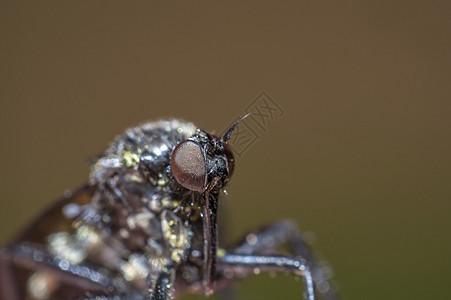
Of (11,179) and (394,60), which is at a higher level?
(394,60)

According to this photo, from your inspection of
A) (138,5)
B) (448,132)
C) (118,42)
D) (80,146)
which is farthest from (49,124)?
(448,132)

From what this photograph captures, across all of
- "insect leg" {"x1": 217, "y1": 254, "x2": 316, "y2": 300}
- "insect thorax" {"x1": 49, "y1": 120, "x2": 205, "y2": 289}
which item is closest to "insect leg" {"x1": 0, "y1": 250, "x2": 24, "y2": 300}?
"insect thorax" {"x1": 49, "y1": 120, "x2": 205, "y2": 289}

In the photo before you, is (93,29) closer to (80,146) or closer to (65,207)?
(80,146)

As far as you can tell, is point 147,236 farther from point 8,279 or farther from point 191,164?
point 8,279

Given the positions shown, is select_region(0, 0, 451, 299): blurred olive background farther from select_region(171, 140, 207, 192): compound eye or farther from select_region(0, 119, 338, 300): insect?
select_region(171, 140, 207, 192): compound eye

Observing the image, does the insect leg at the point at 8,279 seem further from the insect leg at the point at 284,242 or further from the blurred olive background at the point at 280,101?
the blurred olive background at the point at 280,101

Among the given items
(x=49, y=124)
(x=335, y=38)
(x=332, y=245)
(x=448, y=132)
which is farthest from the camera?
(x=49, y=124)

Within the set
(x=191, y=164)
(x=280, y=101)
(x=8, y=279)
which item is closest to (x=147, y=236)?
(x=191, y=164)

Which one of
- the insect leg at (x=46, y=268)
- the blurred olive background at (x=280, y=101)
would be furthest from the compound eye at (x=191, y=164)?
the blurred olive background at (x=280, y=101)
